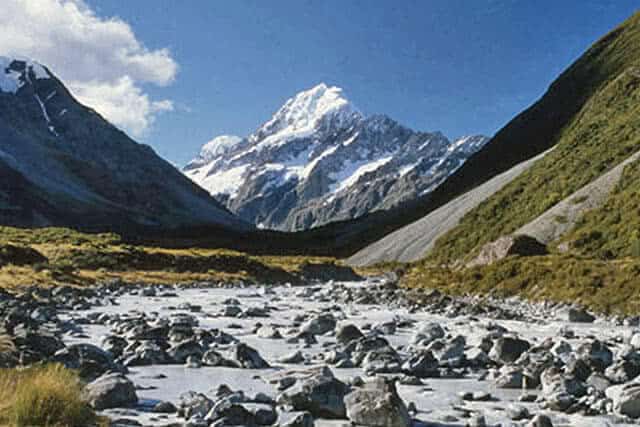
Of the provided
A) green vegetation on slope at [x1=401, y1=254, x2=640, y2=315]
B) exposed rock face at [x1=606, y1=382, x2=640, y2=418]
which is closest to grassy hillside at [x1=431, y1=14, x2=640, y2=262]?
green vegetation on slope at [x1=401, y1=254, x2=640, y2=315]

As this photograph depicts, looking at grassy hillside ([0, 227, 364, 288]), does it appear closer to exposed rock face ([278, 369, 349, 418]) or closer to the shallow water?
the shallow water

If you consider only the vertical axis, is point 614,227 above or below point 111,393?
above

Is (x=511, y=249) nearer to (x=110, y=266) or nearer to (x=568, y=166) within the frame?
(x=110, y=266)

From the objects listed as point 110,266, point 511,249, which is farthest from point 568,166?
point 110,266

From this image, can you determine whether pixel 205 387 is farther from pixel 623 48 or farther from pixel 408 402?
pixel 623 48

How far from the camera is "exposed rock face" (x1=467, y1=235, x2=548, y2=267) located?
46.6 meters

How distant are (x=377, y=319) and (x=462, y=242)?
54.2 metres

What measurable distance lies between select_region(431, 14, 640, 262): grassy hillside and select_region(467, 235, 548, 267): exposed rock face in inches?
676

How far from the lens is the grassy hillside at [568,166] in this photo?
6919cm

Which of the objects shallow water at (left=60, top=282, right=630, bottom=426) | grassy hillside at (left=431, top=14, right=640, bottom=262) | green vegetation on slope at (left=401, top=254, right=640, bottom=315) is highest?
grassy hillside at (left=431, top=14, right=640, bottom=262)

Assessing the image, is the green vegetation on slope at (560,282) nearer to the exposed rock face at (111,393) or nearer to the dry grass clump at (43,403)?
the exposed rock face at (111,393)

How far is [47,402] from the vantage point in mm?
7008

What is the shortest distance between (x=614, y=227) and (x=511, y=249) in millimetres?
7549

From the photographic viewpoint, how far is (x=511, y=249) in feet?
153
